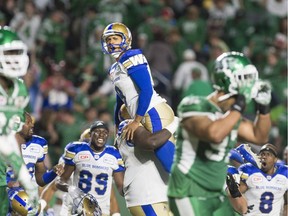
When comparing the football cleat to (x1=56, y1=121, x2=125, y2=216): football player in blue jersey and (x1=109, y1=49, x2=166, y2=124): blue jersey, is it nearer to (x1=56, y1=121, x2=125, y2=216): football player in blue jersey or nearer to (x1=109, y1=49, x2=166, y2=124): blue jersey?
(x1=56, y1=121, x2=125, y2=216): football player in blue jersey

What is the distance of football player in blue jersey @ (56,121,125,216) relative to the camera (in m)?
9.78

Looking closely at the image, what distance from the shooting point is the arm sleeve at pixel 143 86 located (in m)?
7.56

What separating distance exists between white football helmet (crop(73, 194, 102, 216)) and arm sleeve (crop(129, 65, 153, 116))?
5.59 feet

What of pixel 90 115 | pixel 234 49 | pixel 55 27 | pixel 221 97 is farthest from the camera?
pixel 234 49

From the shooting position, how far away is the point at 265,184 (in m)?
9.55

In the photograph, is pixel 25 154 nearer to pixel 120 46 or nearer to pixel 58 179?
pixel 58 179

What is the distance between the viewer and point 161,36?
16.0 metres

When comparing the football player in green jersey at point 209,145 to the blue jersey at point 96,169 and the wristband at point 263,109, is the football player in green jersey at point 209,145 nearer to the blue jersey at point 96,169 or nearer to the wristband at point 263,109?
the wristband at point 263,109

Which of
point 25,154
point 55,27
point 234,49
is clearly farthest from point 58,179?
point 234,49

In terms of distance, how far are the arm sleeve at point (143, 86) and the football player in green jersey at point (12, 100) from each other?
1.05 meters

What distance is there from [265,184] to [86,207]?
1.80 m

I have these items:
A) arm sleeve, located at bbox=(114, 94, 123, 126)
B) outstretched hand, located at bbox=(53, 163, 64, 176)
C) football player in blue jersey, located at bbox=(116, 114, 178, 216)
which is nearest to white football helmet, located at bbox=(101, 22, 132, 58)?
arm sleeve, located at bbox=(114, 94, 123, 126)

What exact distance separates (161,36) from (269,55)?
1.82 m

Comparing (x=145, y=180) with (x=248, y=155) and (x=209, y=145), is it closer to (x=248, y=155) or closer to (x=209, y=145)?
(x=209, y=145)
